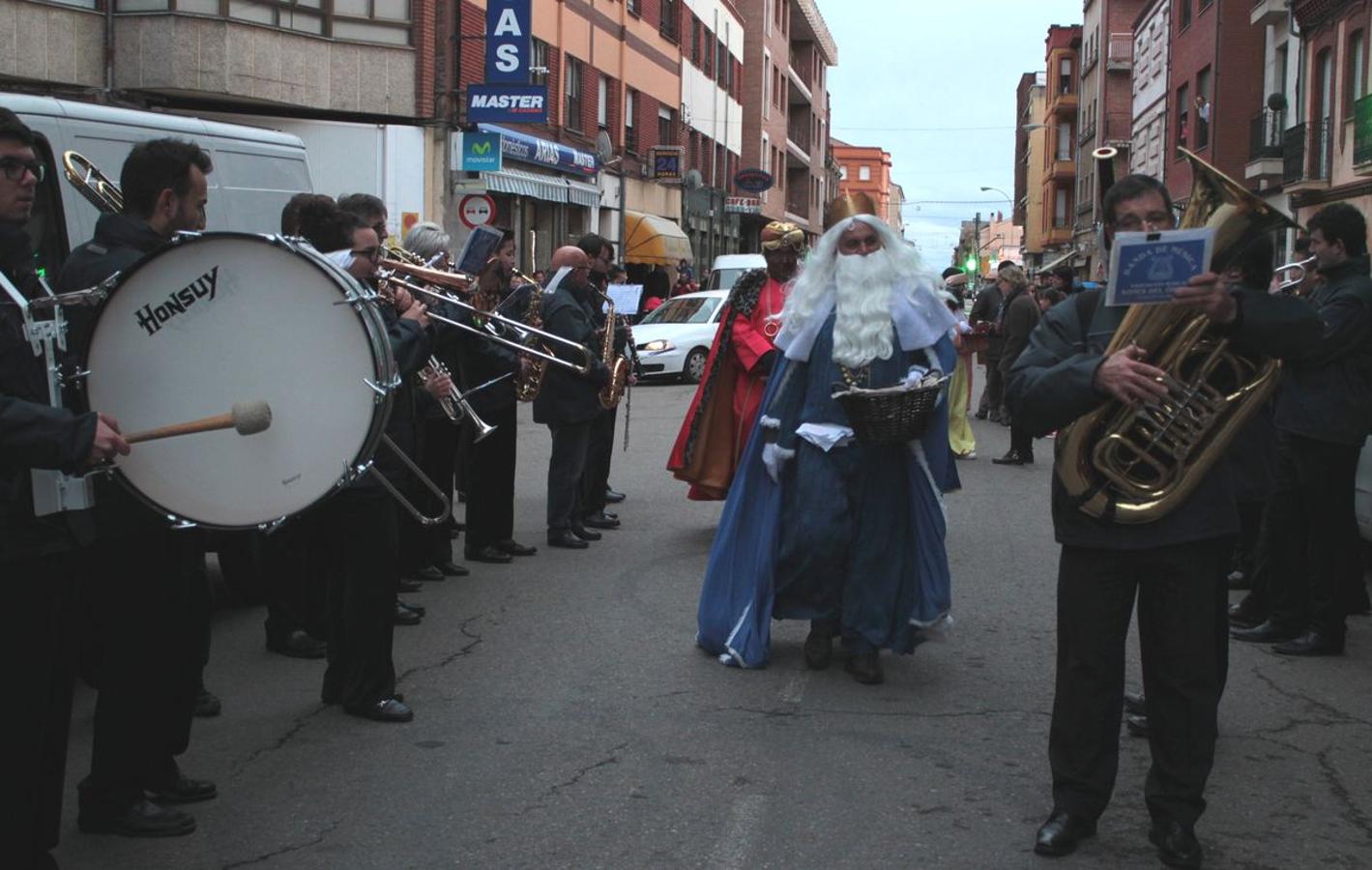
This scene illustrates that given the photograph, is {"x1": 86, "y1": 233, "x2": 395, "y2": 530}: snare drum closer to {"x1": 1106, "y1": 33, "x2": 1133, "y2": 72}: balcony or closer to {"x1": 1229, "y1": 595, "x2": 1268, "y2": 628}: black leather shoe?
{"x1": 1229, "y1": 595, "x2": 1268, "y2": 628}: black leather shoe

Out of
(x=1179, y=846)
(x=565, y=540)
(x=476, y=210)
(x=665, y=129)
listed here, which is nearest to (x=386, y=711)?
(x=1179, y=846)

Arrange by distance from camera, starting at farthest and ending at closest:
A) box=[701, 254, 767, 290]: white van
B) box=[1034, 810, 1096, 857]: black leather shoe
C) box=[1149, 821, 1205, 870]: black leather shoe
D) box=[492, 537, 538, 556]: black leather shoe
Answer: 1. box=[701, 254, 767, 290]: white van
2. box=[492, 537, 538, 556]: black leather shoe
3. box=[1034, 810, 1096, 857]: black leather shoe
4. box=[1149, 821, 1205, 870]: black leather shoe

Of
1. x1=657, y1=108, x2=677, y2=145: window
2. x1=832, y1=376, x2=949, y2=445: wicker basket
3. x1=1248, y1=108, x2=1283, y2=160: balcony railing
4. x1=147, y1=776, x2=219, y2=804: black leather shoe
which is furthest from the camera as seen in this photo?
x1=657, y1=108, x2=677, y2=145: window

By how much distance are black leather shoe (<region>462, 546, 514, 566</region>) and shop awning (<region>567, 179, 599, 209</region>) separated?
2258cm

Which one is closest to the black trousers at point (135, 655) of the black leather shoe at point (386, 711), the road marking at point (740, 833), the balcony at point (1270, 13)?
the black leather shoe at point (386, 711)

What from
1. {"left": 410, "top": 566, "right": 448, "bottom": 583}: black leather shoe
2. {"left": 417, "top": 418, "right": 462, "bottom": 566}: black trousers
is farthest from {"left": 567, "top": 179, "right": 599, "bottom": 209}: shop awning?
{"left": 410, "top": 566, "right": 448, "bottom": 583}: black leather shoe

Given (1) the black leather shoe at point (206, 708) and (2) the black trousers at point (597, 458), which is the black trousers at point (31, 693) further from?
(2) the black trousers at point (597, 458)

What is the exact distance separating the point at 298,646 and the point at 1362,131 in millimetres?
22354

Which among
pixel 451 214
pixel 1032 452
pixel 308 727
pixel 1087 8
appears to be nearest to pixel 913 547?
pixel 308 727

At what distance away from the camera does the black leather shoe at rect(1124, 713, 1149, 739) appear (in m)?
5.43

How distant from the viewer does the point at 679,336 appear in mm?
23328

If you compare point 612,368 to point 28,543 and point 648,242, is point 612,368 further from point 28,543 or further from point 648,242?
point 648,242

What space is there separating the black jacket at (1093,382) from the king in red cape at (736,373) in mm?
3254

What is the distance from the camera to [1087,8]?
218 ft
